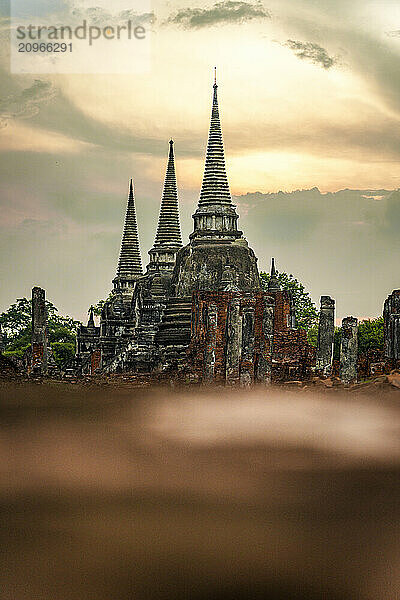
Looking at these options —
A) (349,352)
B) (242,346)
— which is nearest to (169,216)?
(242,346)

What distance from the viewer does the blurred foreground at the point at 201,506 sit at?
6070mm

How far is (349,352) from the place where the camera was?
1552 centimetres

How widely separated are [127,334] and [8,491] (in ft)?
A: 68.1

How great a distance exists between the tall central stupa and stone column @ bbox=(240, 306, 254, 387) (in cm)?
1186

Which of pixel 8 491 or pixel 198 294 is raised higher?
pixel 198 294

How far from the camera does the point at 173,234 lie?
35.6m

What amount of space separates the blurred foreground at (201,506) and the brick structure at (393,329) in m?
4.85

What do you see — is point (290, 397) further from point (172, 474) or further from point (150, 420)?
point (172, 474)

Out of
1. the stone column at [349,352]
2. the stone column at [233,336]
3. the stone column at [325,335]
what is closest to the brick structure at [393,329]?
the stone column at [349,352]

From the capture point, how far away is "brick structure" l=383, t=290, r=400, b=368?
1606cm

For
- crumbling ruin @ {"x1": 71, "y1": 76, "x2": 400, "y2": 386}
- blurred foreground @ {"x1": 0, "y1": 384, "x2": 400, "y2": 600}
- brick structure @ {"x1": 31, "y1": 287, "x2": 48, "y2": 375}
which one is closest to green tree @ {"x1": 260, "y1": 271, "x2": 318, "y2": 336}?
crumbling ruin @ {"x1": 71, "y1": 76, "x2": 400, "y2": 386}

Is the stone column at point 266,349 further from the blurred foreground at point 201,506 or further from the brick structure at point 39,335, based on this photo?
the brick structure at point 39,335

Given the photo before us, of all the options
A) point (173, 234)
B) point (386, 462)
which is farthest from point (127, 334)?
point (386, 462)

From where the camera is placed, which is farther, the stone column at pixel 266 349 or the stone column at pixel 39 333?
the stone column at pixel 39 333
